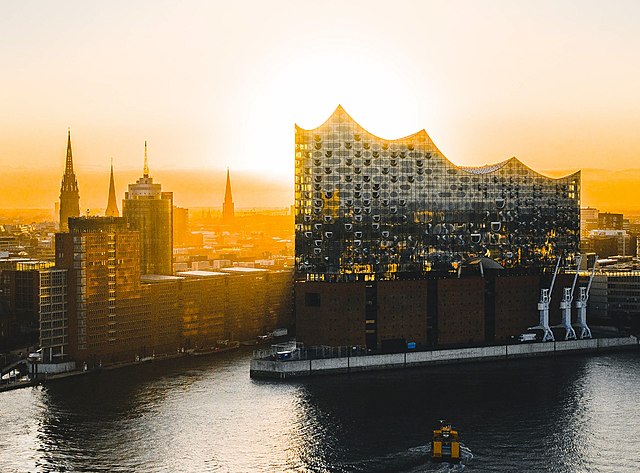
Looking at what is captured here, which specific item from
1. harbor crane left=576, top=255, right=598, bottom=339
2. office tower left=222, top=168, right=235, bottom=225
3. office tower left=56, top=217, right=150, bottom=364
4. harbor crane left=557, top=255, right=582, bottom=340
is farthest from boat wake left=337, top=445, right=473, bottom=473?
office tower left=222, top=168, right=235, bottom=225

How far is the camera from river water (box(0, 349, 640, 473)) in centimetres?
4050

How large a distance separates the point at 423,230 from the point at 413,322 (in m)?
6.11

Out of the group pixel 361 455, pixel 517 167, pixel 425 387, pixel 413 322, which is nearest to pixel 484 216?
pixel 517 167

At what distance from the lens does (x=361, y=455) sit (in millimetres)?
41062

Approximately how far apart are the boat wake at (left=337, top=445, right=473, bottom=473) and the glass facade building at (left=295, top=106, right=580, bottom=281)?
2392 cm

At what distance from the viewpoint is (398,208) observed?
66.6 m

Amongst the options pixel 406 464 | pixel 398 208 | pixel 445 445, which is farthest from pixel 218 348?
pixel 406 464

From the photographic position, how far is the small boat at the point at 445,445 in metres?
40.4

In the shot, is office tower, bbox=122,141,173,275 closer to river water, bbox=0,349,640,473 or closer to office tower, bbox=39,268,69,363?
office tower, bbox=39,268,69,363

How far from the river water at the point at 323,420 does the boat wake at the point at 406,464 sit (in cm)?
8

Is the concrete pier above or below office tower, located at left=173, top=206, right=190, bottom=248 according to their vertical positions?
below

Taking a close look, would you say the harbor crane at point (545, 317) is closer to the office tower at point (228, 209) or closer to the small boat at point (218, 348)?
the small boat at point (218, 348)

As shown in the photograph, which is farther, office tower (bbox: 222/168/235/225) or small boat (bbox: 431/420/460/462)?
office tower (bbox: 222/168/235/225)

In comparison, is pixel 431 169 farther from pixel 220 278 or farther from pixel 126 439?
pixel 126 439
